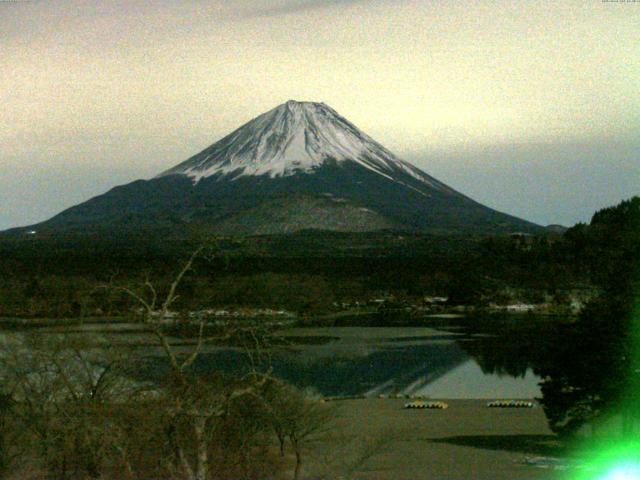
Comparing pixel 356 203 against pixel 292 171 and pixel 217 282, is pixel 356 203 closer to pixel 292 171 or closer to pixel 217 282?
pixel 292 171

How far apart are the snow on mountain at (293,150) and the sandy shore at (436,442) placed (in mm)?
128642

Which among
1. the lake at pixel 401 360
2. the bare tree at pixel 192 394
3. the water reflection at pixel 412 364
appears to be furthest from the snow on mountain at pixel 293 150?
the bare tree at pixel 192 394

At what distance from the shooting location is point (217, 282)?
76625 mm

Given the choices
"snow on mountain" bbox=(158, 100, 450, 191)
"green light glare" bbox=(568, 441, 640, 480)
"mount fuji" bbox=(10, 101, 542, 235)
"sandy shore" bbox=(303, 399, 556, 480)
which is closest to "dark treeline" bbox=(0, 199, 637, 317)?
"mount fuji" bbox=(10, 101, 542, 235)

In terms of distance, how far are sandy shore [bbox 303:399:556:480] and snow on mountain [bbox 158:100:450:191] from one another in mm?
128642

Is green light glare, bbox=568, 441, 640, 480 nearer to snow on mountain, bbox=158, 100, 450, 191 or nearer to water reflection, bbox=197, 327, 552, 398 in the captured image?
water reflection, bbox=197, 327, 552, 398

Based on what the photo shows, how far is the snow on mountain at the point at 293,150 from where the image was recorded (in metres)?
159

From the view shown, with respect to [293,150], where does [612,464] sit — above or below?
below

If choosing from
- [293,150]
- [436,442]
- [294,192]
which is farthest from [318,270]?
[293,150]

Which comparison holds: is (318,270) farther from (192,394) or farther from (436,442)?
(192,394)

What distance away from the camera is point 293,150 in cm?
16262

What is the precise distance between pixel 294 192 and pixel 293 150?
41.5 ft

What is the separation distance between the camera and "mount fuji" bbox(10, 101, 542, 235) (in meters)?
140

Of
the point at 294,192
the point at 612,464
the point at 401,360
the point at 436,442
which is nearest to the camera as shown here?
the point at 612,464
